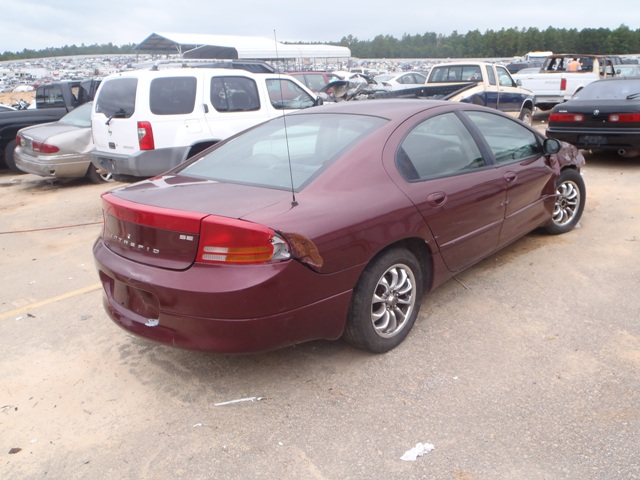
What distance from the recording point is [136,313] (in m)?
3.00

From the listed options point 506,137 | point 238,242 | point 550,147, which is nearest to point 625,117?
point 550,147

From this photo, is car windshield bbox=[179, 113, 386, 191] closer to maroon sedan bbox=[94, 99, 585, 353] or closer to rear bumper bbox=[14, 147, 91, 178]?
maroon sedan bbox=[94, 99, 585, 353]

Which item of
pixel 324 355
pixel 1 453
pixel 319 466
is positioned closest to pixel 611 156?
pixel 324 355

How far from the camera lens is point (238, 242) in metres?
2.67

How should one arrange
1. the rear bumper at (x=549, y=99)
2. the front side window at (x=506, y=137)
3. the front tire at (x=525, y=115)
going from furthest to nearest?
the rear bumper at (x=549, y=99) < the front tire at (x=525, y=115) < the front side window at (x=506, y=137)

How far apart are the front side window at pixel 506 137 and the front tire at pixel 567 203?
675 mm

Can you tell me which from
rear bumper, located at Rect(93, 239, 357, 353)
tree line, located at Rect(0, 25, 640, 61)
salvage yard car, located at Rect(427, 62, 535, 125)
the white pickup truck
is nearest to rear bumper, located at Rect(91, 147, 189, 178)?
rear bumper, located at Rect(93, 239, 357, 353)

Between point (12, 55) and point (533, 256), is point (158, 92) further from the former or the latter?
point (12, 55)

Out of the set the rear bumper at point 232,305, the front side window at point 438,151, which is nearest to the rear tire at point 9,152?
the rear bumper at point 232,305

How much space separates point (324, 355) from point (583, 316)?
1.85 m

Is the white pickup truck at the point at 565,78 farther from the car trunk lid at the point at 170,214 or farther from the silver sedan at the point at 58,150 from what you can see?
the car trunk lid at the point at 170,214

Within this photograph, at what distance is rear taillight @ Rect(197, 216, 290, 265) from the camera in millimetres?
2668

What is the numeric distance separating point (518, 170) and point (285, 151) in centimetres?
197

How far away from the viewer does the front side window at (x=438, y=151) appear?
11.6 feet
